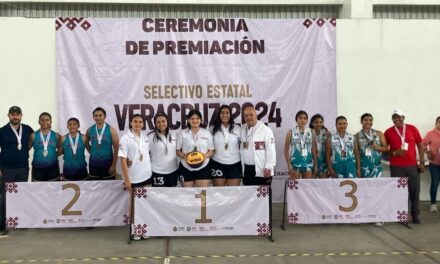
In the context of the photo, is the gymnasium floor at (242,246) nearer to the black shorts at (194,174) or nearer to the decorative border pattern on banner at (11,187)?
the decorative border pattern on banner at (11,187)

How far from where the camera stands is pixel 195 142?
21.0 ft

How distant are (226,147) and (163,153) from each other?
2.84 feet

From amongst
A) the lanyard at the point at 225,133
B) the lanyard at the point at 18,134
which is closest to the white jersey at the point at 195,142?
the lanyard at the point at 225,133

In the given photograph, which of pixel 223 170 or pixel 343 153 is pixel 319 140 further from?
pixel 223 170

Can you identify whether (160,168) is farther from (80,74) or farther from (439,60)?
(439,60)

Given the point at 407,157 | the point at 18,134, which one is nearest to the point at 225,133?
the point at 407,157

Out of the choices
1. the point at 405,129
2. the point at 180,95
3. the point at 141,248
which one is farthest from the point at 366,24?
the point at 141,248

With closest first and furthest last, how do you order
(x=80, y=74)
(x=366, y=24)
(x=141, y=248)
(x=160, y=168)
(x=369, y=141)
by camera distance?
1. (x=141, y=248)
2. (x=160, y=168)
3. (x=369, y=141)
4. (x=80, y=74)
5. (x=366, y=24)

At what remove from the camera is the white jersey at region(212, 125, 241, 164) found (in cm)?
659

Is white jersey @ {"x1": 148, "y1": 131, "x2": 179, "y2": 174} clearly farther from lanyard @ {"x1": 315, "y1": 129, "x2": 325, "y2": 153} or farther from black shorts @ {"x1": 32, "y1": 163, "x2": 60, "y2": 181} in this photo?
lanyard @ {"x1": 315, "y1": 129, "x2": 325, "y2": 153}

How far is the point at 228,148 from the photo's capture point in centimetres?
659

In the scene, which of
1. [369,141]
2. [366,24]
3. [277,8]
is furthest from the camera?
[277,8]

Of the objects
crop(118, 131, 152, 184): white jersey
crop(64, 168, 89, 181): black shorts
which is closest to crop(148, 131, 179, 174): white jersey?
crop(118, 131, 152, 184): white jersey

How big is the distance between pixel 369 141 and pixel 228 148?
205 cm
